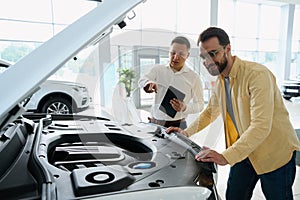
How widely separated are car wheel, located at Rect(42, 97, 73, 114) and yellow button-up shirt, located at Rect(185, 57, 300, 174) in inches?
145

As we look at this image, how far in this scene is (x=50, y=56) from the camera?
1.66ft

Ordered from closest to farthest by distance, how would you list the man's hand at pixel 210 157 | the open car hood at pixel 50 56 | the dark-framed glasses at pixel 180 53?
the open car hood at pixel 50 56 < the man's hand at pixel 210 157 < the dark-framed glasses at pixel 180 53

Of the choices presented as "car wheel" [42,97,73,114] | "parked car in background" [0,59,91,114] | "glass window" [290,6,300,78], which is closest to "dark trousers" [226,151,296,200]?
"parked car in background" [0,59,91,114]

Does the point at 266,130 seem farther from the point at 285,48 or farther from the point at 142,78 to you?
the point at 285,48

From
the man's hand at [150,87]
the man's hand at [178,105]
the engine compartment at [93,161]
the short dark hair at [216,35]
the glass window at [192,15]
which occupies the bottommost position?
the engine compartment at [93,161]

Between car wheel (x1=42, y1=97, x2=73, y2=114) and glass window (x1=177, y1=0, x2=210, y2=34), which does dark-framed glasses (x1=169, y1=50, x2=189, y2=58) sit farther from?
glass window (x1=177, y1=0, x2=210, y2=34)

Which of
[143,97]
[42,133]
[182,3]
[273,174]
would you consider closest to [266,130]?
[273,174]

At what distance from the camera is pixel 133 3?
576mm

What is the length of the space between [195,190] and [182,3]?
25.6 feet

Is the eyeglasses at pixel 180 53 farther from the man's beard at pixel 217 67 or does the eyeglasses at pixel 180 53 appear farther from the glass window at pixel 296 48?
the glass window at pixel 296 48

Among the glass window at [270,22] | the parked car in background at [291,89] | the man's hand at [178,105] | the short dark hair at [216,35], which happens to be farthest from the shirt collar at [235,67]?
the glass window at [270,22]

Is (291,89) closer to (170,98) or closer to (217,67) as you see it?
(170,98)

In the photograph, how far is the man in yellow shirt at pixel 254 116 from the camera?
41.6 inches

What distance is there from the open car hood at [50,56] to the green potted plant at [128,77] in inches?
42.4
